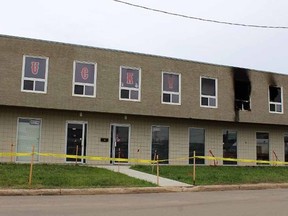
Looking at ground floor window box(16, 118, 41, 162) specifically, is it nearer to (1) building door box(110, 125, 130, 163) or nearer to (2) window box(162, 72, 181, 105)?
(1) building door box(110, 125, 130, 163)

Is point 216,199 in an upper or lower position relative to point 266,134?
lower

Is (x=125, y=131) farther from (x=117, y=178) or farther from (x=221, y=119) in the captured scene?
(x=117, y=178)

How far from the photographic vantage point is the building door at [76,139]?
22.6 m

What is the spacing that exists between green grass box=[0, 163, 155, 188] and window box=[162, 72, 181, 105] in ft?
24.1

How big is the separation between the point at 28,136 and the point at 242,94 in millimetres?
12980

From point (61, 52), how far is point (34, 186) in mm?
9839

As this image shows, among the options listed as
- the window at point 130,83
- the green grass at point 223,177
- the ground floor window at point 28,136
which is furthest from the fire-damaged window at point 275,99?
the ground floor window at point 28,136

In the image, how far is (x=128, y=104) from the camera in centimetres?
2305

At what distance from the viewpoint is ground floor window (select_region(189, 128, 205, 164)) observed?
25.7 metres

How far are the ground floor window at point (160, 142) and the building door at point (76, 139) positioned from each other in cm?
407

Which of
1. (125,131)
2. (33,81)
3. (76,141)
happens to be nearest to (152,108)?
(125,131)

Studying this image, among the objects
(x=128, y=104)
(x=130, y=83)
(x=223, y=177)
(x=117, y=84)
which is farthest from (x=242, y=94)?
(x=223, y=177)

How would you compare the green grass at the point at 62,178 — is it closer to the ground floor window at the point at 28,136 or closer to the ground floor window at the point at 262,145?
the ground floor window at the point at 28,136

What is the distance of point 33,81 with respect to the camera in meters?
21.4
